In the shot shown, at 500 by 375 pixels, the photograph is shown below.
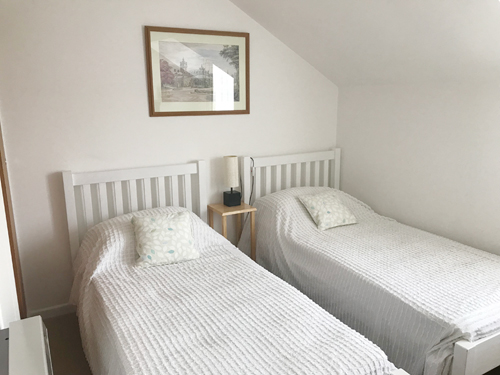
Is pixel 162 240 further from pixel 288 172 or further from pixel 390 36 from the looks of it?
pixel 390 36

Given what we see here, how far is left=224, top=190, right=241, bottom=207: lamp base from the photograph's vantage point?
3091mm

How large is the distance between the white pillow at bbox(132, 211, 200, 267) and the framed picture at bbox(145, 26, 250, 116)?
0.82 meters

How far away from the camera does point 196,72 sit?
2.97 m

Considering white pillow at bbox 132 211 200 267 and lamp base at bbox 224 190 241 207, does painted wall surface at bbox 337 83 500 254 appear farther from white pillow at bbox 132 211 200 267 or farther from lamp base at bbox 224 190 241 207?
white pillow at bbox 132 211 200 267

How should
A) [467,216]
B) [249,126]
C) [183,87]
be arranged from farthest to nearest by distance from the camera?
[249,126], [183,87], [467,216]

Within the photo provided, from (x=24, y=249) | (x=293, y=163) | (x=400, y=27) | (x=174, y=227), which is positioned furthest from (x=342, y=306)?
(x=24, y=249)

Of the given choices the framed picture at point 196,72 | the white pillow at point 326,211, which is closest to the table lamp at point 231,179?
the framed picture at point 196,72

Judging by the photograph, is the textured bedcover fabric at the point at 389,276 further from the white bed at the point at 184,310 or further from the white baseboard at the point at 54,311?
the white baseboard at the point at 54,311

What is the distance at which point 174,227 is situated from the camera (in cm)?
251

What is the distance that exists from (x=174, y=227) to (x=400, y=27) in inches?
72.4

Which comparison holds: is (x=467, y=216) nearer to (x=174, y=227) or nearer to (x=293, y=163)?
(x=293, y=163)

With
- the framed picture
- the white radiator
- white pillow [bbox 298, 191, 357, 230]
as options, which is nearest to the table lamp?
the framed picture

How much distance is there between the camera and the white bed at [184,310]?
153cm

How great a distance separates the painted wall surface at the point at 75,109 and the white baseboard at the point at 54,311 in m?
0.02
